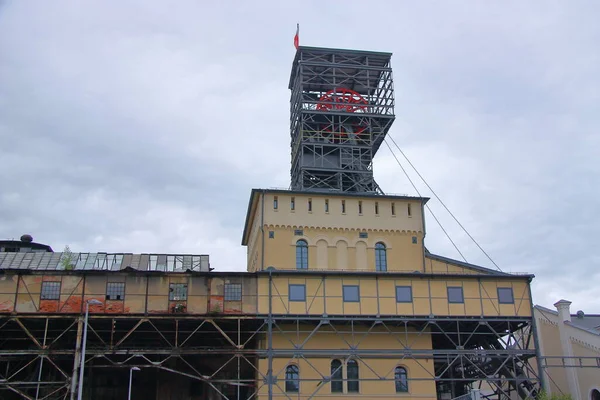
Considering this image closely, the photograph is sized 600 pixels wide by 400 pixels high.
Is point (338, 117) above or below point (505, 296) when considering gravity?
above

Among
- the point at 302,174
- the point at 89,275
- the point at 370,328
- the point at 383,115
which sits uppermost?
the point at 383,115

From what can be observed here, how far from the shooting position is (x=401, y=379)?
41.6m

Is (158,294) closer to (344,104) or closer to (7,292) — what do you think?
(7,292)

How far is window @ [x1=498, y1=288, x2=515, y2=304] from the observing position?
4316 centimetres

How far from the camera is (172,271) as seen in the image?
41750 millimetres

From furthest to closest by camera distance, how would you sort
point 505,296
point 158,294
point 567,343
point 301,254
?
point 567,343 → point 301,254 → point 505,296 → point 158,294

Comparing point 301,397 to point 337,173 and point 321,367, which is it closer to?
point 321,367

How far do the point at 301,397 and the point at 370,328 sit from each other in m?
5.98

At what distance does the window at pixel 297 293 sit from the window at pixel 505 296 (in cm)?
1279

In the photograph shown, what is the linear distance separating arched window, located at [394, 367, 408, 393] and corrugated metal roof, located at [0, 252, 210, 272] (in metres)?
14.1

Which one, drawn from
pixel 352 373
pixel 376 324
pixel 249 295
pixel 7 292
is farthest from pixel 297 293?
pixel 7 292

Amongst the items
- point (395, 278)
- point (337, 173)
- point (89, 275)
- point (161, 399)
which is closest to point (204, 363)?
point (161, 399)

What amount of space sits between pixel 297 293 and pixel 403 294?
679 centimetres

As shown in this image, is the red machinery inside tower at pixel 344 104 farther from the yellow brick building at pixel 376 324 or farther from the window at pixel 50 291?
the window at pixel 50 291
